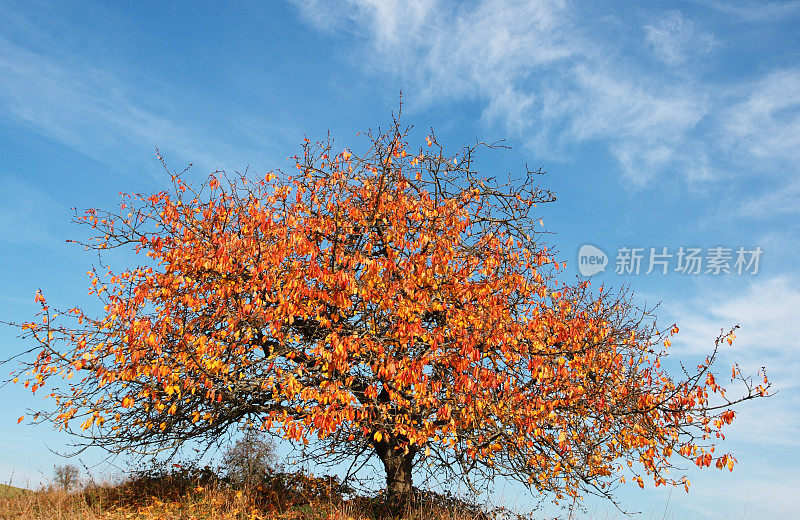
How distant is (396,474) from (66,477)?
433 inches

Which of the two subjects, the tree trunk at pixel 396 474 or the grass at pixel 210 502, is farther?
the tree trunk at pixel 396 474

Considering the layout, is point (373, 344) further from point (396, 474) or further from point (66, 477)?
point (66, 477)

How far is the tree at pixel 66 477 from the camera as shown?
1675 centimetres

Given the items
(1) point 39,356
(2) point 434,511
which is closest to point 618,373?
(2) point 434,511

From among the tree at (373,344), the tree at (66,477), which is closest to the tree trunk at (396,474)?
the tree at (373,344)

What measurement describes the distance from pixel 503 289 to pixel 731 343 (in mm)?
4968

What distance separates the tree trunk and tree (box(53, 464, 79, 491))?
372 inches

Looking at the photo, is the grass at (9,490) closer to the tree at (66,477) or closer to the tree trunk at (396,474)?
the tree at (66,477)

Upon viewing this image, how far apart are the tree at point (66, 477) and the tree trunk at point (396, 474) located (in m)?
9.44

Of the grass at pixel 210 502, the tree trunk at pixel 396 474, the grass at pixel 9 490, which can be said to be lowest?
the grass at pixel 9 490

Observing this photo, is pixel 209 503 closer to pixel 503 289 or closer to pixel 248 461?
pixel 248 461

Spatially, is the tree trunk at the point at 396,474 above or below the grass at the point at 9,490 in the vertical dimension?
above

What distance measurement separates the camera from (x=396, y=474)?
566 inches

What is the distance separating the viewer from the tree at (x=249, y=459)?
16.0 metres
